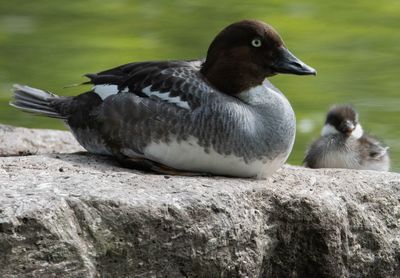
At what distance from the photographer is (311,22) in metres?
11.0

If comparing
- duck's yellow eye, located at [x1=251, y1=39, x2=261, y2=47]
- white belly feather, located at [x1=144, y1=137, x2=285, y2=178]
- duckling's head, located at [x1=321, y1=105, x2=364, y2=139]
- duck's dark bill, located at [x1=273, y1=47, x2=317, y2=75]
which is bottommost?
duckling's head, located at [x1=321, y1=105, x2=364, y2=139]

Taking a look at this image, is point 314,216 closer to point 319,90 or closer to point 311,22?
point 319,90

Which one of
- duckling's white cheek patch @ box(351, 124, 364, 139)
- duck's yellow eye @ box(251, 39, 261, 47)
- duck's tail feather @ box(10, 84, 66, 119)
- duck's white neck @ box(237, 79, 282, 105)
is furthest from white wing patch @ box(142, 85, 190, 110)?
duckling's white cheek patch @ box(351, 124, 364, 139)

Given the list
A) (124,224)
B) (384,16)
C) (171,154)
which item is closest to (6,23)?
(384,16)

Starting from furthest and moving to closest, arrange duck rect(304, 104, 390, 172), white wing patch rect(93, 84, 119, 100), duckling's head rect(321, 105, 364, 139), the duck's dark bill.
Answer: duckling's head rect(321, 105, 364, 139) → duck rect(304, 104, 390, 172) → white wing patch rect(93, 84, 119, 100) → the duck's dark bill

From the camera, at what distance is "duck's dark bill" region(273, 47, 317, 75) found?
5688 mm

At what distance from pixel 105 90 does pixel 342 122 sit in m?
1.97

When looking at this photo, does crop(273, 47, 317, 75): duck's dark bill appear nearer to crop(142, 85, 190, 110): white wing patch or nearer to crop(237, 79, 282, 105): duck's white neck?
crop(237, 79, 282, 105): duck's white neck

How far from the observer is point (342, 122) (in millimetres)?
7391

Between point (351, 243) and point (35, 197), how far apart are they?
5.26ft

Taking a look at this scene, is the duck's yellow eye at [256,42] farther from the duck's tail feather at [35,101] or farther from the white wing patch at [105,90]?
the duck's tail feather at [35,101]

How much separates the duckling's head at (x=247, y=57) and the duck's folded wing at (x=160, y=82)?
114 millimetres

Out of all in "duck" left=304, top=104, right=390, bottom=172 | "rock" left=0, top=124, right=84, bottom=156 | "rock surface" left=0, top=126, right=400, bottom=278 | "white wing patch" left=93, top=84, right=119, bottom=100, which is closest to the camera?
"rock surface" left=0, top=126, right=400, bottom=278

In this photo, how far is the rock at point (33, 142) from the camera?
6590mm
